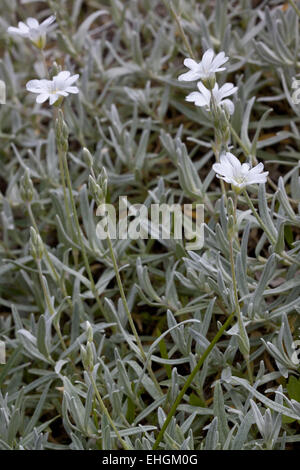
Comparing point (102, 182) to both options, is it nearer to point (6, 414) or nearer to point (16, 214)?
point (6, 414)

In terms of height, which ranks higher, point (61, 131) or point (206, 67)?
point (206, 67)

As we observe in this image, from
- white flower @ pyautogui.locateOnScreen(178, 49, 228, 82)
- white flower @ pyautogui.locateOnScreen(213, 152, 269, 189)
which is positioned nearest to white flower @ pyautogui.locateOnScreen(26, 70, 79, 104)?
white flower @ pyautogui.locateOnScreen(178, 49, 228, 82)

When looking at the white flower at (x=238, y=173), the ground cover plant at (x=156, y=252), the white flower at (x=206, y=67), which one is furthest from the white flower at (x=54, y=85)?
the white flower at (x=238, y=173)

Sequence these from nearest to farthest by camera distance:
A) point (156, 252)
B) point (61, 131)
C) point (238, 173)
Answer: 1. point (238, 173)
2. point (61, 131)
3. point (156, 252)

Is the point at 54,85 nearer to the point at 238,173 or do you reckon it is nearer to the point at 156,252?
the point at 238,173

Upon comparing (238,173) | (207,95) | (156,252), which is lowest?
(156,252)

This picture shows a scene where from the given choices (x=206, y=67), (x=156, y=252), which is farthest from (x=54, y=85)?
(x=156, y=252)

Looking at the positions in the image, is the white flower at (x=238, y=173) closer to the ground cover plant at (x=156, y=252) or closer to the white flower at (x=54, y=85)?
the ground cover plant at (x=156, y=252)
